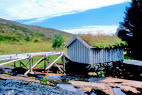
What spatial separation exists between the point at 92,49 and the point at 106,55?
9.82 feet

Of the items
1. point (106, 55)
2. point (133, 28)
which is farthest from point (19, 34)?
point (106, 55)

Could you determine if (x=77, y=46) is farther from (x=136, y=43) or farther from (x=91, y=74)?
(x=136, y=43)

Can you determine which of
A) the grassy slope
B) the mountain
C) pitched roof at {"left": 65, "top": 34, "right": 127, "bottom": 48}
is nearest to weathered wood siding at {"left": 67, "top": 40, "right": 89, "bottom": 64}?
pitched roof at {"left": 65, "top": 34, "right": 127, "bottom": 48}

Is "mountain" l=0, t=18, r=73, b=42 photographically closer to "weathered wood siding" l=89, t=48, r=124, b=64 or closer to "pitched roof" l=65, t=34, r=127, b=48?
"pitched roof" l=65, t=34, r=127, b=48

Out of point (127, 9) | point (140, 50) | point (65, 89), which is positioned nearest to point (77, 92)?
point (65, 89)

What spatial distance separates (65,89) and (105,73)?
13.5 m

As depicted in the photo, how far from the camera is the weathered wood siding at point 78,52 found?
26989 mm

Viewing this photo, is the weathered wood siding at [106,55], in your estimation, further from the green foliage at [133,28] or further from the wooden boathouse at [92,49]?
the green foliage at [133,28]

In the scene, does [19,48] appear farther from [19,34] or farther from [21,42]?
[19,34]

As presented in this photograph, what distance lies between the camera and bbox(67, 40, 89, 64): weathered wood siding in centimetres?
2699

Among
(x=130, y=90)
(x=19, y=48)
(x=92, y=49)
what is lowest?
(x=130, y=90)

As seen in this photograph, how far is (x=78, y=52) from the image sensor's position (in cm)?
2766

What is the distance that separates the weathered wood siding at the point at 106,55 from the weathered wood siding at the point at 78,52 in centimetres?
80

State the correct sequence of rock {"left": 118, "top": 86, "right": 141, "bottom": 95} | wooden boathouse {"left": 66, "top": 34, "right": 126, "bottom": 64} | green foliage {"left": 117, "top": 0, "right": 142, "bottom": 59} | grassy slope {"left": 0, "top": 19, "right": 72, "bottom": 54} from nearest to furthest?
rock {"left": 118, "top": 86, "right": 141, "bottom": 95} < wooden boathouse {"left": 66, "top": 34, "right": 126, "bottom": 64} < green foliage {"left": 117, "top": 0, "right": 142, "bottom": 59} < grassy slope {"left": 0, "top": 19, "right": 72, "bottom": 54}
